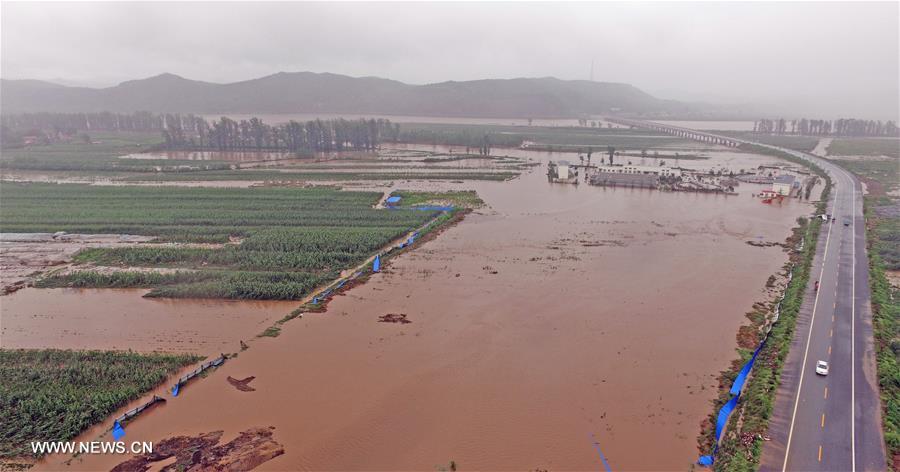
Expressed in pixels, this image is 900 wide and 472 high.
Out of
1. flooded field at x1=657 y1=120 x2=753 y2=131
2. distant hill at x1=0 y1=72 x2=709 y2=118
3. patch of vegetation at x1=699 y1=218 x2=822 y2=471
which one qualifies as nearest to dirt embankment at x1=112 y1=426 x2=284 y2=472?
patch of vegetation at x1=699 y1=218 x2=822 y2=471

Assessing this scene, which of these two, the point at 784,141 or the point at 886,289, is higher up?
the point at 784,141

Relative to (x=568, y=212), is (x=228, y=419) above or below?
below

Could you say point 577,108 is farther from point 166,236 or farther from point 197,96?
point 166,236

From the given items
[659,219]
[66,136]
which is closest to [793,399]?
[659,219]

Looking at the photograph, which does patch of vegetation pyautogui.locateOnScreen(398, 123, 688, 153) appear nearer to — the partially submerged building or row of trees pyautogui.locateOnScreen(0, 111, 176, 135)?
the partially submerged building

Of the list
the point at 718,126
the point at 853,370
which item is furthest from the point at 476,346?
the point at 718,126

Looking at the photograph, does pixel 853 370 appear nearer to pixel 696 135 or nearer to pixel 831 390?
pixel 831 390

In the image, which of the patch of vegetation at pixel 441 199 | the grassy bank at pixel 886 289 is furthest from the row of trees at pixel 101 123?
the grassy bank at pixel 886 289
